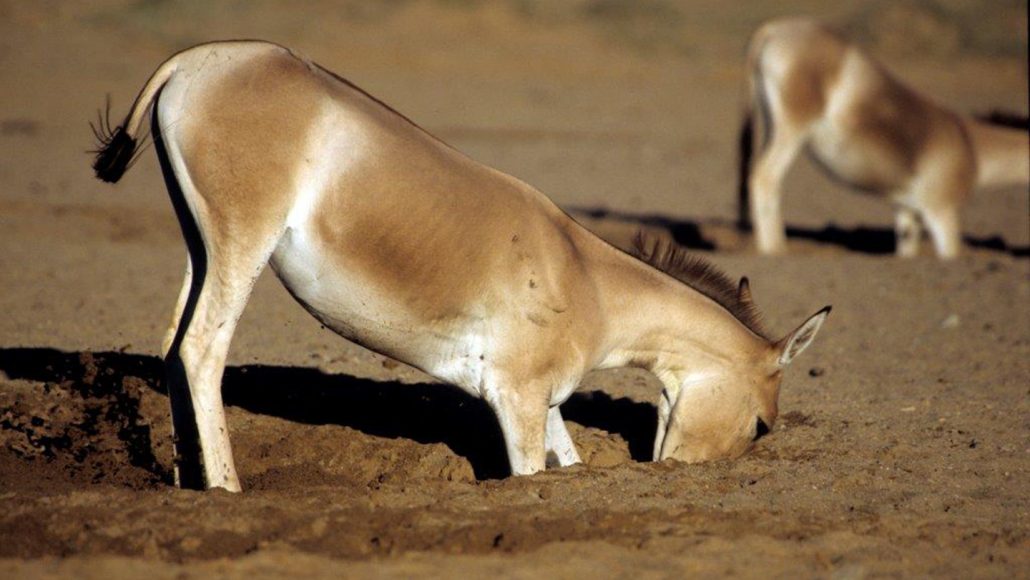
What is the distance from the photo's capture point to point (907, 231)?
13141mm

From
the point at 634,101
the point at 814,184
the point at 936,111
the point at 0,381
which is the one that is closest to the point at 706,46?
the point at 634,101

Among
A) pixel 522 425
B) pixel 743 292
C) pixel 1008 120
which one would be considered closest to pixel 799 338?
pixel 743 292

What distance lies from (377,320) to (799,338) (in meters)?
1.87

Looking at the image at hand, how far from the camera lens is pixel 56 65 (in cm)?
2392

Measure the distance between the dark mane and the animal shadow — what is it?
28.1ft

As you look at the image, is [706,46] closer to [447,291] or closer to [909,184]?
[909,184]

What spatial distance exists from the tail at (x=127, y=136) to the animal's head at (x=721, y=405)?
8.57 feet

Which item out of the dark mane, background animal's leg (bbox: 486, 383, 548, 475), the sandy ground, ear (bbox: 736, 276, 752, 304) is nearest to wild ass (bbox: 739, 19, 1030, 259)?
the sandy ground

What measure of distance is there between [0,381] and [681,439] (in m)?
3.61

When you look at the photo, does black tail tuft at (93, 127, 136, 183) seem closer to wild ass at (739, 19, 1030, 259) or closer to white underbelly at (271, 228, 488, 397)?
white underbelly at (271, 228, 488, 397)

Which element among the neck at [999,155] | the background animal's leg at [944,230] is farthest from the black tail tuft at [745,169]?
Answer: the neck at [999,155]

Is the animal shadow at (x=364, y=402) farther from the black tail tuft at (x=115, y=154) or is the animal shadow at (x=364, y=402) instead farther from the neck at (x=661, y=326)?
the black tail tuft at (x=115, y=154)

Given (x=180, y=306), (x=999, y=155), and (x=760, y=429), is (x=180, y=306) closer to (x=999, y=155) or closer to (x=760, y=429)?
(x=760, y=429)

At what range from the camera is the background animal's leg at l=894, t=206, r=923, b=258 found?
13.0m
